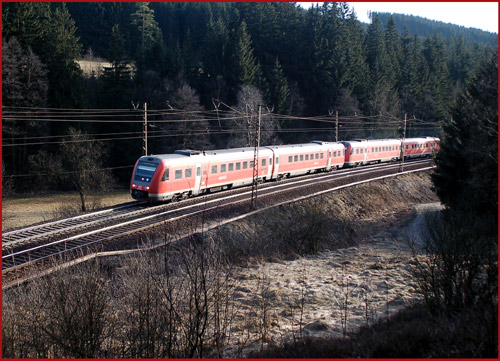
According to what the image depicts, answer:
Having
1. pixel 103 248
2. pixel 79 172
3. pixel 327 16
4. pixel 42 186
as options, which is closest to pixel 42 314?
pixel 103 248

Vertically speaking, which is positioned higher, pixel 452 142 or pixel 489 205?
pixel 452 142

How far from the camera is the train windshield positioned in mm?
22672

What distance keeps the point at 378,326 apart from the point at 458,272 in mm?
2480

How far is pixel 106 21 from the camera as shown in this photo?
7950 centimetres

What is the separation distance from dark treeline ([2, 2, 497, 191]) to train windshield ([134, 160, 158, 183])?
17.5 meters

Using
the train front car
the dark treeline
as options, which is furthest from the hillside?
the train front car

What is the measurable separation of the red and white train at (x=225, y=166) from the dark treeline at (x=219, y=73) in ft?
26.2

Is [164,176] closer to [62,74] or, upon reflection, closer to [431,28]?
[62,74]

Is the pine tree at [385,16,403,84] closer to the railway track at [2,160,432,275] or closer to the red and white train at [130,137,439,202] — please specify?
the red and white train at [130,137,439,202]

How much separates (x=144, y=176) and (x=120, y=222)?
3.38 meters

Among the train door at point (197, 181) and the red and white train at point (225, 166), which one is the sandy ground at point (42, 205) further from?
the train door at point (197, 181)

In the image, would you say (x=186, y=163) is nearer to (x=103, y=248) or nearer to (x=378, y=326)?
(x=103, y=248)

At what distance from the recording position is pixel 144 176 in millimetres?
22875

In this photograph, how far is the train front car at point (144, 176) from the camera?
22625 millimetres
